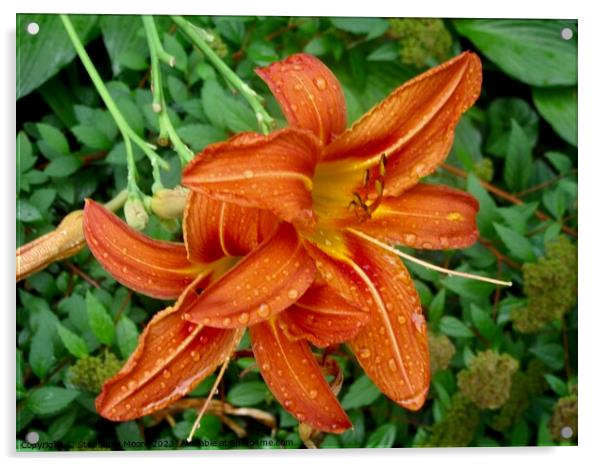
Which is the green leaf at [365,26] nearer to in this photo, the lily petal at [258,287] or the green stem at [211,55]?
the green stem at [211,55]

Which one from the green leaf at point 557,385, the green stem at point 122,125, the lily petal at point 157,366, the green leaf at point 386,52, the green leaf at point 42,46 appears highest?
the green leaf at point 42,46

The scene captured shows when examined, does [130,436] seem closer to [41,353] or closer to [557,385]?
[41,353]

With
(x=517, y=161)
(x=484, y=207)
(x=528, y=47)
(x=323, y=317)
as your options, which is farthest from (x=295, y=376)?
(x=528, y=47)

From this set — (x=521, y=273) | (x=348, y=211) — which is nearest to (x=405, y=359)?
(x=348, y=211)

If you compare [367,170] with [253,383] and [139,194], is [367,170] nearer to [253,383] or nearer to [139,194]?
[139,194]

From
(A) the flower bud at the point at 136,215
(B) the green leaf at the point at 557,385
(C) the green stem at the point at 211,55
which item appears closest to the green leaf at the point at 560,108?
(B) the green leaf at the point at 557,385

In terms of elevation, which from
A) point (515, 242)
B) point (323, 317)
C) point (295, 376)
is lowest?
point (515, 242)

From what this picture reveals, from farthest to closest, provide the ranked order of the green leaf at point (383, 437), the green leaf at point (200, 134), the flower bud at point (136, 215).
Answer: the green leaf at point (383, 437)
the green leaf at point (200, 134)
the flower bud at point (136, 215)
